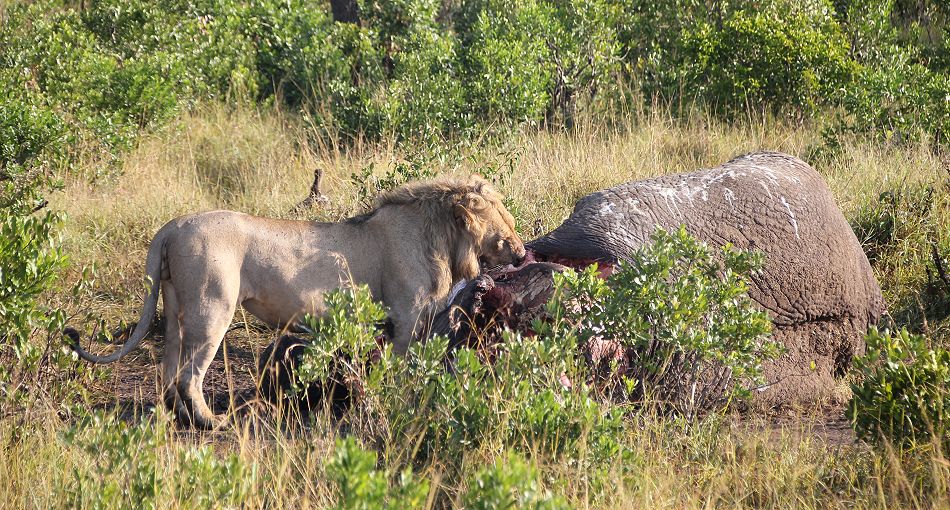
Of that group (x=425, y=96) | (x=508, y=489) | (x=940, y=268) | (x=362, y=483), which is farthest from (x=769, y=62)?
(x=362, y=483)

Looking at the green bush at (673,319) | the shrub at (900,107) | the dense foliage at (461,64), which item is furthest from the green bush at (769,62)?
the green bush at (673,319)

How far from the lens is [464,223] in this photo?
19.6 feet

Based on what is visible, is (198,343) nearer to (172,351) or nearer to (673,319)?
(172,351)

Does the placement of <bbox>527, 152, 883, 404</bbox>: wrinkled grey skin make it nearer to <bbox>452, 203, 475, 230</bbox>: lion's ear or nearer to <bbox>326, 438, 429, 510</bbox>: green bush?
<bbox>452, 203, 475, 230</bbox>: lion's ear

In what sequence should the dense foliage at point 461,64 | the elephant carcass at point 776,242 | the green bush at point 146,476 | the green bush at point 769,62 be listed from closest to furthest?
the green bush at point 146,476 → the elephant carcass at point 776,242 → the dense foliage at point 461,64 → the green bush at point 769,62

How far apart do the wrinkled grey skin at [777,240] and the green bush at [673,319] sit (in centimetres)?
62

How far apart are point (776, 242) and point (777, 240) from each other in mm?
13

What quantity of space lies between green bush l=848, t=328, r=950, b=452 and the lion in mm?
2088

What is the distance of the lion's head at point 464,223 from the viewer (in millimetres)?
5980

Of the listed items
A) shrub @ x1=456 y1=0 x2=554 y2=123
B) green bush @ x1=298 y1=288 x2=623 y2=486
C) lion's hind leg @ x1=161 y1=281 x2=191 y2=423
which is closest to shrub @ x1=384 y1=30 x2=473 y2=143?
shrub @ x1=456 y1=0 x2=554 y2=123

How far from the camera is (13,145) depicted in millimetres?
8633

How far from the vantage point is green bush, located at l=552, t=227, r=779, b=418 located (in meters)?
4.89

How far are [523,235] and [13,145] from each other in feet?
13.4

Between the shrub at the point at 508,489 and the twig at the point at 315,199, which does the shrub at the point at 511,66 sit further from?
the shrub at the point at 508,489
